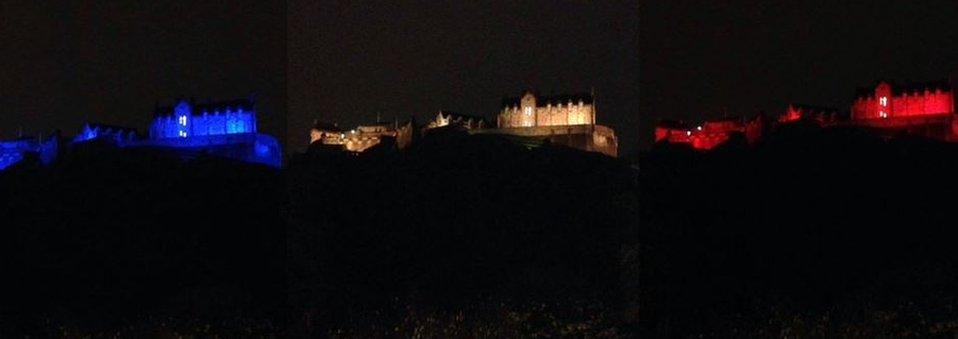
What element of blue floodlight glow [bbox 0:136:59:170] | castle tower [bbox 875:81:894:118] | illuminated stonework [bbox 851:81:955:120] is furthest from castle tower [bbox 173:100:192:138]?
castle tower [bbox 875:81:894:118]

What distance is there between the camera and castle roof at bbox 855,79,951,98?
34.4m

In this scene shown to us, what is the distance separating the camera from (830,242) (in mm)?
23891

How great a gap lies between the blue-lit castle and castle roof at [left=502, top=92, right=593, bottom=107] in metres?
8.99

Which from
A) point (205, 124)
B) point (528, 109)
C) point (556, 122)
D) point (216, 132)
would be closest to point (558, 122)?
point (556, 122)

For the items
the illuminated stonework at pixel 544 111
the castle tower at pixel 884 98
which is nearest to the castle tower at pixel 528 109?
the illuminated stonework at pixel 544 111

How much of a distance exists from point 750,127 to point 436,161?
12438mm

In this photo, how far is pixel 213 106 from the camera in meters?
38.9

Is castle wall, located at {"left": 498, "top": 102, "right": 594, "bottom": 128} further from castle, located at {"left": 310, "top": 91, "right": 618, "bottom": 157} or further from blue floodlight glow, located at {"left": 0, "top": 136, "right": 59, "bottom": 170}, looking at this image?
blue floodlight glow, located at {"left": 0, "top": 136, "right": 59, "bottom": 170}

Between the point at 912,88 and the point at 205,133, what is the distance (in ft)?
89.9

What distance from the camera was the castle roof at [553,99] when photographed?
35.7 m

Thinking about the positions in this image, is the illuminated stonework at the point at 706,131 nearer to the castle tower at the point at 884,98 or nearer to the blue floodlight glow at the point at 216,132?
the castle tower at the point at 884,98

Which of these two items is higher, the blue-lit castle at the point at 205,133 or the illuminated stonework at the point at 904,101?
the illuminated stonework at the point at 904,101

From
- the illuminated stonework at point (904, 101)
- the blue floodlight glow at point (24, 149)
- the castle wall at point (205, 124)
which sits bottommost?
the blue floodlight glow at point (24, 149)

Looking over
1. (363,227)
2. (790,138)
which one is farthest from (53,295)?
(790,138)
